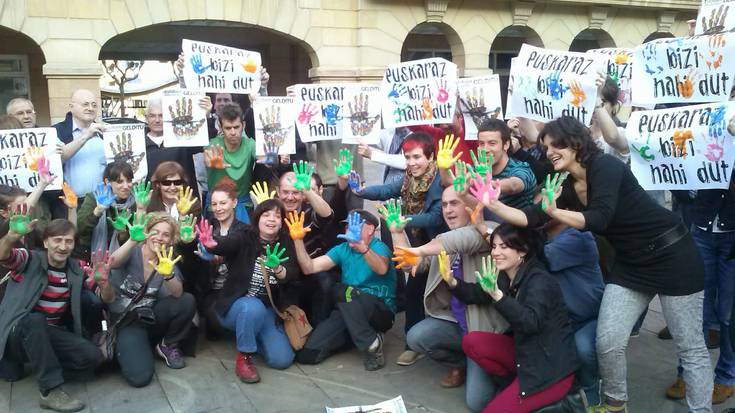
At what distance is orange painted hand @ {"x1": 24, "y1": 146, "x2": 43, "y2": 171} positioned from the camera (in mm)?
4805

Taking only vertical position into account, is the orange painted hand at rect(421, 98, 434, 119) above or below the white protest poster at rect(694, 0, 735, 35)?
below

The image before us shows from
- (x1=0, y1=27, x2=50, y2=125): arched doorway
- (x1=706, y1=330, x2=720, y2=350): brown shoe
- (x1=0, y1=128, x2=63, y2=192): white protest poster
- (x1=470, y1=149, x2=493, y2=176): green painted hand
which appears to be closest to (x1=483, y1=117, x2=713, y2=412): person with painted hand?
(x1=470, y1=149, x2=493, y2=176): green painted hand

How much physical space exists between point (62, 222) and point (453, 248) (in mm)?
2296

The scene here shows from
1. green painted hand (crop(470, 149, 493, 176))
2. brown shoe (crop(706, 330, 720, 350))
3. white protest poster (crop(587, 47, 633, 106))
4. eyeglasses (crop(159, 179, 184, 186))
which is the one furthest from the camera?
white protest poster (crop(587, 47, 633, 106))

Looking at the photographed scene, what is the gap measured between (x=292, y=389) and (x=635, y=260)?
2133mm

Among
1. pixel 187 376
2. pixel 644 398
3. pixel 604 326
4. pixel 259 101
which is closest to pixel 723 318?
pixel 644 398

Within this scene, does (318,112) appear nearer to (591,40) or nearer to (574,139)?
(574,139)

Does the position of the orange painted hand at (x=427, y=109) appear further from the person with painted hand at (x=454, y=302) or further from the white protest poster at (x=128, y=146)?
the white protest poster at (x=128, y=146)

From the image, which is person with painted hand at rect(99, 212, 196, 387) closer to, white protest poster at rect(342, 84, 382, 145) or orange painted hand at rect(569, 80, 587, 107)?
white protest poster at rect(342, 84, 382, 145)

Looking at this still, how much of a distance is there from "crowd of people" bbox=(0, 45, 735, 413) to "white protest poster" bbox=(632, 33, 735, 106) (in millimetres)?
268

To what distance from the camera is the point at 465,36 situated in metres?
14.0

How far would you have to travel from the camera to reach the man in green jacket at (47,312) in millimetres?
3930

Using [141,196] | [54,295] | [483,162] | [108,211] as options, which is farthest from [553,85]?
[54,295]

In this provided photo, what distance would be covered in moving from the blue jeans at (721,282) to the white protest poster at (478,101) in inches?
72.0
